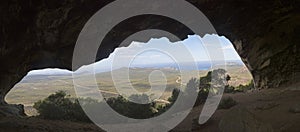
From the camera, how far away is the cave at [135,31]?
29.2 feet

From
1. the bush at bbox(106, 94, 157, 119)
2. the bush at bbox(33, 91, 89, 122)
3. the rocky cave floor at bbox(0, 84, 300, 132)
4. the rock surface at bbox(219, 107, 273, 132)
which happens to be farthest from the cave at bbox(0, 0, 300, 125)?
the rock surface at bbox(219, 107, 273, 132)

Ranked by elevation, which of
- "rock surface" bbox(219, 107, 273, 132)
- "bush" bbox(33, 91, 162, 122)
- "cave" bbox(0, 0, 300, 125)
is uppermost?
"cave" bbox(0, 0, 300, 125)

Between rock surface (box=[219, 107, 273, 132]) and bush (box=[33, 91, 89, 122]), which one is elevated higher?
bush (box=[33, 91, 89, 122])

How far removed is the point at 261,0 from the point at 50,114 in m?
10.2

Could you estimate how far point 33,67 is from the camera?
11492 millimetres

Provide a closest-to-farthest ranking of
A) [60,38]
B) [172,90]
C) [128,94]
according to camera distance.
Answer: [60,38], [128,94], [172,90]

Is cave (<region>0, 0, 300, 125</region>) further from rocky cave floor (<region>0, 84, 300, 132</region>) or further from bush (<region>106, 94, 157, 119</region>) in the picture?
rocky cave floor (<region>0, 84, 300, 132</region>)

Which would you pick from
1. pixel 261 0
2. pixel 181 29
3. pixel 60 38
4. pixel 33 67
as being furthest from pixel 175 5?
pixel 33 67

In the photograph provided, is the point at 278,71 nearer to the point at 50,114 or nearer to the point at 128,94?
the point at 128,94

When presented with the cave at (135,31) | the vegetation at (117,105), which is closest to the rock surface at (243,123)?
the vegetation at (117,105)

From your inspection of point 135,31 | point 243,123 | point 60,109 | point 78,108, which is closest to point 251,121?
point 243,123

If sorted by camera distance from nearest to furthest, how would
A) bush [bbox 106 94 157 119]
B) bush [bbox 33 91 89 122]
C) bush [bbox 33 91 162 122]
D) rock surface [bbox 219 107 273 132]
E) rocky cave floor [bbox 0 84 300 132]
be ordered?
rock surface [bbox 219 107 273 132] → rocky cave floor [bbox 0 84 300 132] → bush [bbox 33 91 89 122] → bush [bbox 33 91 162 122] → bush [bbox 106 94 157 119]

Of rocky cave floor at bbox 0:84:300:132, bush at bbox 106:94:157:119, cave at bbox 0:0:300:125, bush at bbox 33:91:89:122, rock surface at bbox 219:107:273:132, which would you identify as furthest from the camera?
bush at bbox 106:94:157:119

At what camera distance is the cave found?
8898mm
